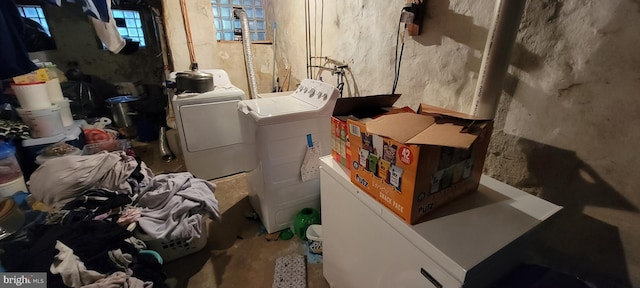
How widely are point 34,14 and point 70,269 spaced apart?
501 centimetres

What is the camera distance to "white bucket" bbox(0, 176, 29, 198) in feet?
5.39

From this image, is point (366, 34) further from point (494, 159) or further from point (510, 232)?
point (510, 232)

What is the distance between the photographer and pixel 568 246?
0.98 metres

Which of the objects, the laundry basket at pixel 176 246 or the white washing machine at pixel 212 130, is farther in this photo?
the white washing machine at pixel 212 130

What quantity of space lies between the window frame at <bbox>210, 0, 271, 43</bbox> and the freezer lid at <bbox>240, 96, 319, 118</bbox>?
77.0 inches

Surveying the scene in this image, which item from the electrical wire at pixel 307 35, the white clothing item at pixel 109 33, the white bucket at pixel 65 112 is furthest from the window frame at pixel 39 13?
the electrical wire at pixel 307 35

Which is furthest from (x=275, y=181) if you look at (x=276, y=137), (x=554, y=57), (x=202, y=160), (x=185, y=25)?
(x=185, y=25)

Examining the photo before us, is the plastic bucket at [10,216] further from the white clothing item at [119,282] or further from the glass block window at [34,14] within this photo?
the glass block window at [34,14]

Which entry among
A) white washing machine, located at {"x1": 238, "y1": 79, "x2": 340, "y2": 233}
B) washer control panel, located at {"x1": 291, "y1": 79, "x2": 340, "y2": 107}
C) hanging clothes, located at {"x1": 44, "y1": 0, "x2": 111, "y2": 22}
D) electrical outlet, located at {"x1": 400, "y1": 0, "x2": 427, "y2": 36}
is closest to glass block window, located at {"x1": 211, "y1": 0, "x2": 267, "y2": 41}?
hanging clothes, located at {"x1": 44, "y1": 0, "x2": 111, "y2": 22}

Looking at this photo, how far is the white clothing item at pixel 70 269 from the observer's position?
39.0 inches

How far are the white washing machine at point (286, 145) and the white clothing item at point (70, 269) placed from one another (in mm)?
944

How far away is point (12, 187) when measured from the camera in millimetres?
1685

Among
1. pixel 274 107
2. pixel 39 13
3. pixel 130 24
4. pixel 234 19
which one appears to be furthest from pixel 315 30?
pixel 39 13

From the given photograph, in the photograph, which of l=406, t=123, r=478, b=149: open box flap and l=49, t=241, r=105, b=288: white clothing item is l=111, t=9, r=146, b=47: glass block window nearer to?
l=49, t=241, r=105, b=288: white clothing item
